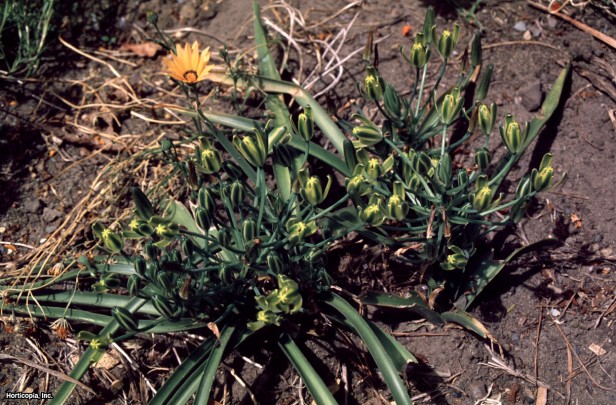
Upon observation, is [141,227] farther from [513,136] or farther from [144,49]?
[144,49]

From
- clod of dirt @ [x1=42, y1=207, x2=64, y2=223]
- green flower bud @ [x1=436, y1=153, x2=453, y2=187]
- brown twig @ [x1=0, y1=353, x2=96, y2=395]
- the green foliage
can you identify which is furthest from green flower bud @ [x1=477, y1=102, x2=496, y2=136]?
the green foliage

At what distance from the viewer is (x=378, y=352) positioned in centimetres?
189

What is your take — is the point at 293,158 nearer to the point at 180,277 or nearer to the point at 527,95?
the point at 180,277

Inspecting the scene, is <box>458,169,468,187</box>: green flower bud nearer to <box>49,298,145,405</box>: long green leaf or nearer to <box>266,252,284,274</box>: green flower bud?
<box>266,252,284,274</box>: green flower bud

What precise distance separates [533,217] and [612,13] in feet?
3.66

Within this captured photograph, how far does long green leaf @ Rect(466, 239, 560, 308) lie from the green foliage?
7.24 feet

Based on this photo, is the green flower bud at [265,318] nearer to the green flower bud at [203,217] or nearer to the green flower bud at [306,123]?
the green flower bud at [203,217]

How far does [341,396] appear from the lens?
218 cm

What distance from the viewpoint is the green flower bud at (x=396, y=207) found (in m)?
1.77

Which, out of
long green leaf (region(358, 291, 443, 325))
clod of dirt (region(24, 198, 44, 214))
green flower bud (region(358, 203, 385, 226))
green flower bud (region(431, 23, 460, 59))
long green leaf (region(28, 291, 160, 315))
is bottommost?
long green leaf (region(358, 291, 443, 325))

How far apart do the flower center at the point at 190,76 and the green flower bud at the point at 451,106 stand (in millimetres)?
828

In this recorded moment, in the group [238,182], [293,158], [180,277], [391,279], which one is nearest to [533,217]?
[391,279]

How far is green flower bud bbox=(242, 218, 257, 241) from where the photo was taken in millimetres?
1776

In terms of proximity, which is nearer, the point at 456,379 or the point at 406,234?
the point at 456,379
